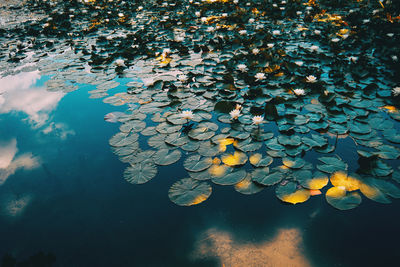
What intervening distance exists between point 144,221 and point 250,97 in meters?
1.85

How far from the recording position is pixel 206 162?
1991mm

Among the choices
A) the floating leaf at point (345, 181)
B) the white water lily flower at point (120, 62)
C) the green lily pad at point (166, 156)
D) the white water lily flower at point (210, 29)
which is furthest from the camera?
the white water lily flower at point (210, 29)

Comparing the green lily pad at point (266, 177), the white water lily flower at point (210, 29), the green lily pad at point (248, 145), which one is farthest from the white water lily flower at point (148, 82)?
the white water lily flower at point (210, 29)

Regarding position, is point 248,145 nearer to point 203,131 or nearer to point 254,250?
point 203,131

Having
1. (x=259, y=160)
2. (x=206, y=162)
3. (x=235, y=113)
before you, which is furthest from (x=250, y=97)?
(x=206, y=162)

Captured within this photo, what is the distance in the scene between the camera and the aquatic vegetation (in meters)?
1.85

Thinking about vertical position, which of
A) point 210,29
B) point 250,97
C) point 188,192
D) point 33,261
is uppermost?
point 210,29

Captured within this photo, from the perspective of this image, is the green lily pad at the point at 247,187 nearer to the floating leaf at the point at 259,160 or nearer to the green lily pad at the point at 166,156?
the floating leaf at the point at 259,160

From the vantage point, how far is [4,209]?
6.09 feet

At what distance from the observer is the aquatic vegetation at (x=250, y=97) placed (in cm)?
185

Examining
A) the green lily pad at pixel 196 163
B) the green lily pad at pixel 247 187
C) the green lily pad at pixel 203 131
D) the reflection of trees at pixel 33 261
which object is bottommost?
the reflection of trees at pixel 33 261

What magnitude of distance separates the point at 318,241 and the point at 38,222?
2001mm

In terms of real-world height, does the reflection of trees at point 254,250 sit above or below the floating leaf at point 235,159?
below

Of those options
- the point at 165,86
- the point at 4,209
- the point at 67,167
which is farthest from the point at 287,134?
the point at 4,209
